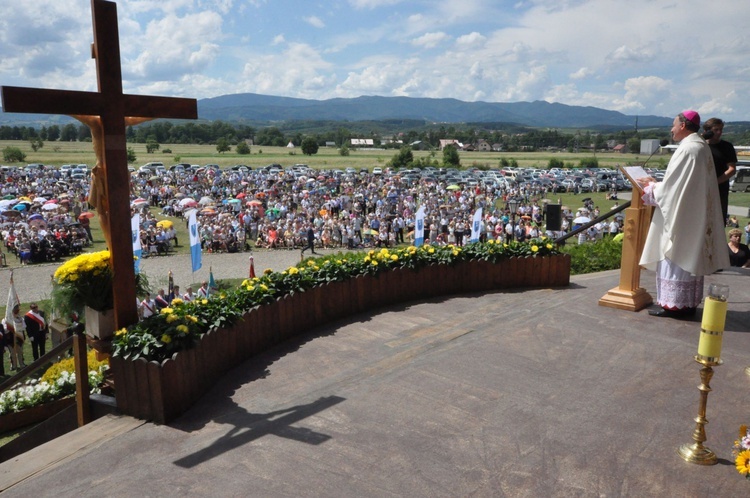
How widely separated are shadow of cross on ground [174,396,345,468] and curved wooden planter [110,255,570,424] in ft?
1.77

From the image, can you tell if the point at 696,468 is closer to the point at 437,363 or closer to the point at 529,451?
the point at 529,451

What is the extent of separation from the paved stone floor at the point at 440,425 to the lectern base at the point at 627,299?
53 cm

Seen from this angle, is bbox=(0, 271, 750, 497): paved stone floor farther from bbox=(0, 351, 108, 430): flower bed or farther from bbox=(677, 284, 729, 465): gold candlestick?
bbox=(0, 351, 108, 430): flower bed

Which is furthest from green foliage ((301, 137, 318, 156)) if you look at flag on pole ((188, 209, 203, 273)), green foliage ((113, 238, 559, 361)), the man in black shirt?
the man in black shirt

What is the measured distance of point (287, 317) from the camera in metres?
6.14

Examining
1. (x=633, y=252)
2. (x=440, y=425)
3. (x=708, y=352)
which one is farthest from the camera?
(x=633, y=252)

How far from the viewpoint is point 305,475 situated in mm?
3643

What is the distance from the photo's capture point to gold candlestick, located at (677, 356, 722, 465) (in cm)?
357

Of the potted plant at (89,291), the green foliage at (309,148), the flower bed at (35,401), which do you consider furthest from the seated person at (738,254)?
the green foliage at (309,148)

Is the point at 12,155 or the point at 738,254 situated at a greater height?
the point at 12,155

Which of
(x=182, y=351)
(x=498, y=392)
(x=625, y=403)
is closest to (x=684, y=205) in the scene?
(x=625, y=403)

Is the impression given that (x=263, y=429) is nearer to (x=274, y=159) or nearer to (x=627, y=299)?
(x=627, y=299)

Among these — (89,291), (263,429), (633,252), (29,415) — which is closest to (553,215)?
(633,252)

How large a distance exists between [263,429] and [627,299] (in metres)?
4.46
